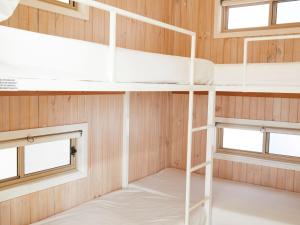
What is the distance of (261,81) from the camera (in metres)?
2.29

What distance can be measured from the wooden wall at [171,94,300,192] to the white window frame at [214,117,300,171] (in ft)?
0.17

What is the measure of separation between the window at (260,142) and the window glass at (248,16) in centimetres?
113

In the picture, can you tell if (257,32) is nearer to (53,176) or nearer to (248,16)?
(248,16)

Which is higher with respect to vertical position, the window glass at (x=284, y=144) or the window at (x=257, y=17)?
the window at (x=257, y=17)

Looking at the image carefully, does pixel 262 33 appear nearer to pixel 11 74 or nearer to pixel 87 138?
pixel 87 138

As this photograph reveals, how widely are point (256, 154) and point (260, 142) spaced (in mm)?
152

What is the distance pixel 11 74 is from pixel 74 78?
0.30 m

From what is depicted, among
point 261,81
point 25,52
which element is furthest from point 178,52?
point 25,52

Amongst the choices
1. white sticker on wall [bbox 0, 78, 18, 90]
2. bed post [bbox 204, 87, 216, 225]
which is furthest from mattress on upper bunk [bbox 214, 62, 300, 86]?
white sticker on wall [bbox 0, 78, 18, 90]

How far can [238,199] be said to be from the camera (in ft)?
9.61

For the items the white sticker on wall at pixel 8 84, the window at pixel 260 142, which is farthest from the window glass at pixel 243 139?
the white sticker on wall at pixel 8 84

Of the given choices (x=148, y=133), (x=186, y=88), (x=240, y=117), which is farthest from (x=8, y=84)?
(x=240, y=117)

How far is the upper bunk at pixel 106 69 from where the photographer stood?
1.10 m

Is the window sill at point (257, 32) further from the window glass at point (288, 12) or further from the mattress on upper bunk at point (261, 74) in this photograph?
the mattress on upper bunk at point (261, 74)
